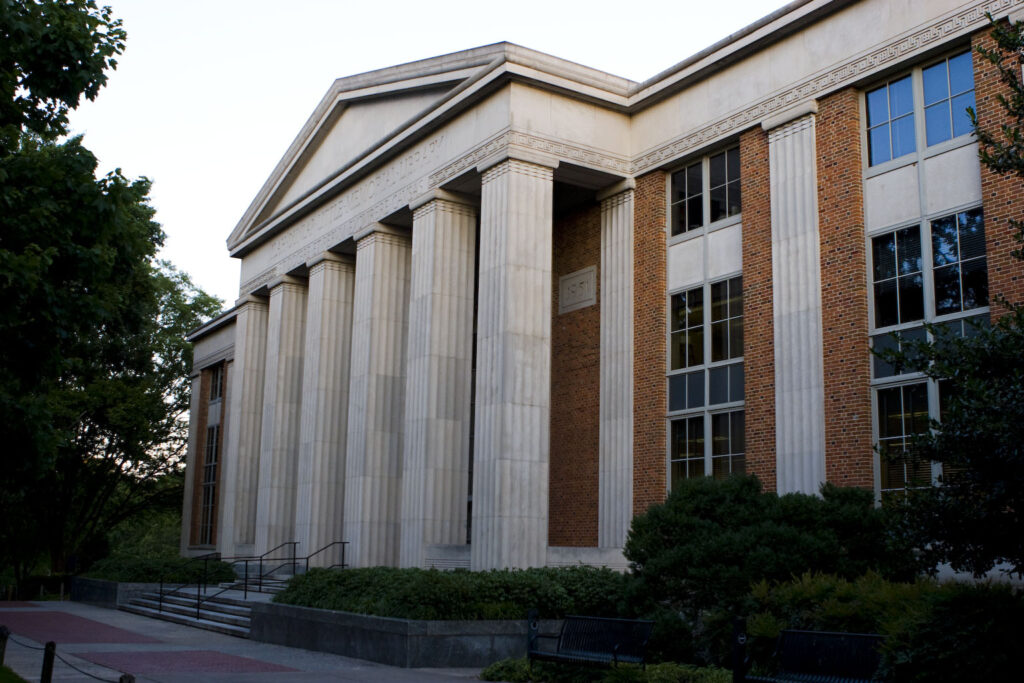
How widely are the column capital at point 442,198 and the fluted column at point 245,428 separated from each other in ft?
42.2

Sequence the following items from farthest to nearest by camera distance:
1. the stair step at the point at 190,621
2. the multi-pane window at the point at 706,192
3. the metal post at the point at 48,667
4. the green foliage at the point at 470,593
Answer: the multi-pane window at the point at 706,192 → the stair step at the point at 190,621 → the green foliage at the point at 470,593 → the metal post at the point at 48,667

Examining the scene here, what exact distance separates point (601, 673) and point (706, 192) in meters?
12.8

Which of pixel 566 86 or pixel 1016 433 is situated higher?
pixel 566 86

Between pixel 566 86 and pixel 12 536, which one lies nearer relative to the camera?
pixel 566 86

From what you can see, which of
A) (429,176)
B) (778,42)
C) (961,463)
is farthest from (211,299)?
(961,463)

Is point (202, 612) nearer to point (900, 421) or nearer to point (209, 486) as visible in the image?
point (900, 421)

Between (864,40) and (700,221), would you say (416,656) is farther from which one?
(864,40)

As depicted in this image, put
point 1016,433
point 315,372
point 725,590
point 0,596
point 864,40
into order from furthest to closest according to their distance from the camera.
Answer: point 0,596 → point 315,372 → point 864,40 → point 725,590 → point 1016,433

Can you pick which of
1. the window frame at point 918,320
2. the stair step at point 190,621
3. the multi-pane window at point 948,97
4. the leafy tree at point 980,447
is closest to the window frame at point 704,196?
the window frame at point 918,320

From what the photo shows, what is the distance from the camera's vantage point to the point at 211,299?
59.9 meters

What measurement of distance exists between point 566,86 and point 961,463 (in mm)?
15959

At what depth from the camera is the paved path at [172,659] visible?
1382 cm

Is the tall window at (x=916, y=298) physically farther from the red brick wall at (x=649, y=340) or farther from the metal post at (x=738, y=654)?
the metal post at (x=738, y=654)

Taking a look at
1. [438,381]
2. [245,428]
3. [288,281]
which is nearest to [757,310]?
[438,381]
